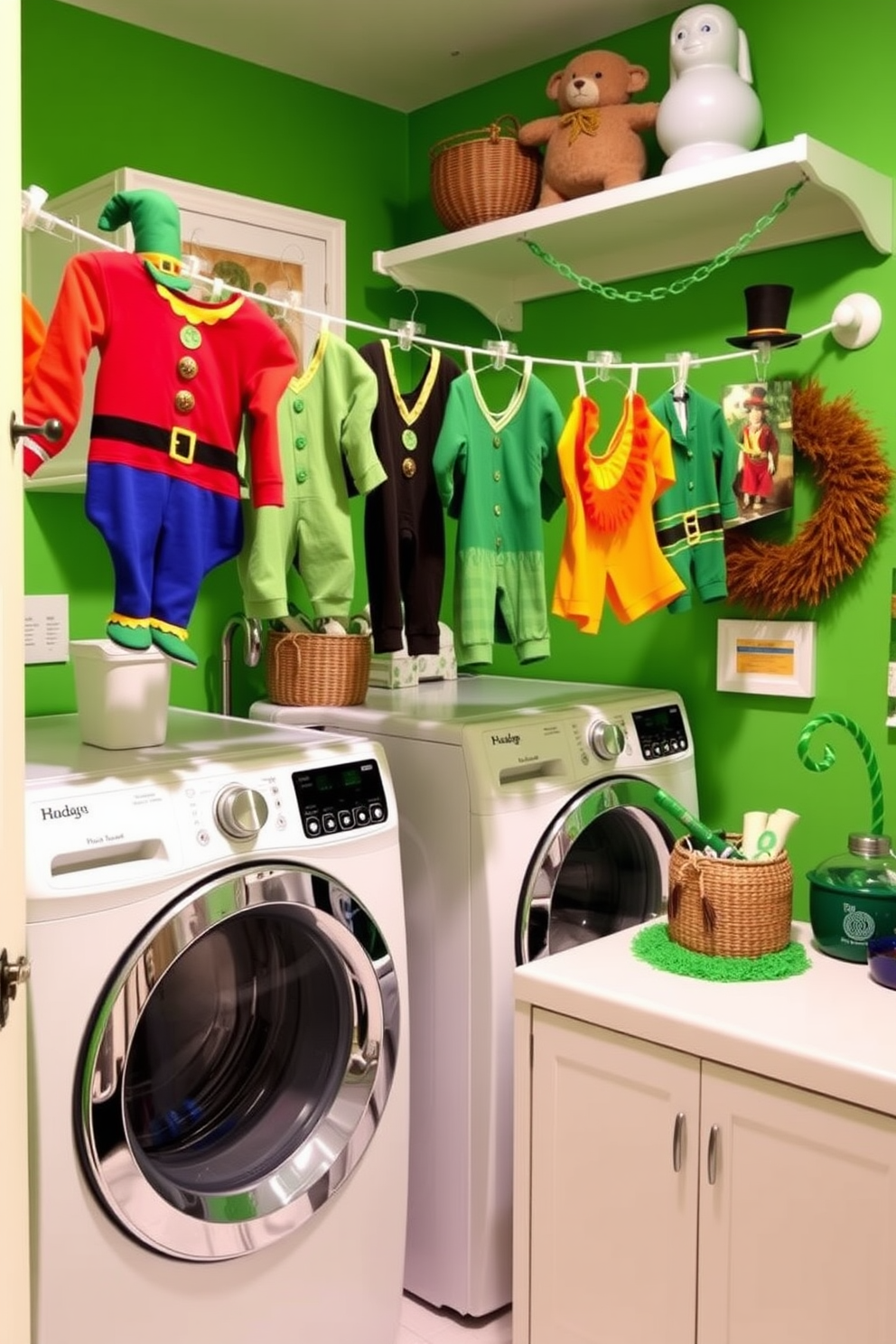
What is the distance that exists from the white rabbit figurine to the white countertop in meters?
1.45

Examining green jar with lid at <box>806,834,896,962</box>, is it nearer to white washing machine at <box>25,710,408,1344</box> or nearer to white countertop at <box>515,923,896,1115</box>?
white countertop at <box>515,923,896,1115</box>

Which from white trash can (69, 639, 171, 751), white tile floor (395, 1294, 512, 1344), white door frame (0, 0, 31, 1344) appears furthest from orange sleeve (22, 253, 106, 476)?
white tile floor (395, 1294, 512, 1344)

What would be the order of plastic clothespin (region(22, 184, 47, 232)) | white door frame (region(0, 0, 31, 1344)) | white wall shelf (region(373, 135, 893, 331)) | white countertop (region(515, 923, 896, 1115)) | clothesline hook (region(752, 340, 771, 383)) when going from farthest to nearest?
1. clothesline hook (region(752, 340, 771, 383))
2. white wall shelf (region(373, 135, 893, 331))
3. white countertop (region(515, 923, 896, 1115))
4. plastic clothespin (region(22, 184, 47, 232))
5. white door frame (region(0, 0, 31, 1344))

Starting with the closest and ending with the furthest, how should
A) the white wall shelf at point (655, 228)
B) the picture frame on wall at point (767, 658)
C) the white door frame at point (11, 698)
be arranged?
the white door frame at point (11, 698) < the white wall shelf at point (655, 228) < the picture frame on wall at point (767, 658)

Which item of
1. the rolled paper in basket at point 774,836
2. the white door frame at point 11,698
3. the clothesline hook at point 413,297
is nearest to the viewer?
the white door frame at point 11,698

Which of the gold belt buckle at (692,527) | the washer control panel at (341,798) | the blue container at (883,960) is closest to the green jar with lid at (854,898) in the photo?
the blue container at (883,960)

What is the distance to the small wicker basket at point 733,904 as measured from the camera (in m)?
1.96

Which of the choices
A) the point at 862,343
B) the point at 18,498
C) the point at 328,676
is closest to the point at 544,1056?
the point at 328,676

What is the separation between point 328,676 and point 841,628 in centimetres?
99

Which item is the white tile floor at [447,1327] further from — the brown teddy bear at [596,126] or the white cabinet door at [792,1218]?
the brown teddy bear at [596,126]

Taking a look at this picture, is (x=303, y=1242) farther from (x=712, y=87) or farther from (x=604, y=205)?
(x=712, y=87)

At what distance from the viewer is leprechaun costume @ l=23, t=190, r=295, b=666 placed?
1.65m

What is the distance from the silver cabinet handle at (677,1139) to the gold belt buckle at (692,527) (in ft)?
3.41

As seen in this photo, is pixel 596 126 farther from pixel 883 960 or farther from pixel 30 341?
pixel 883 960
